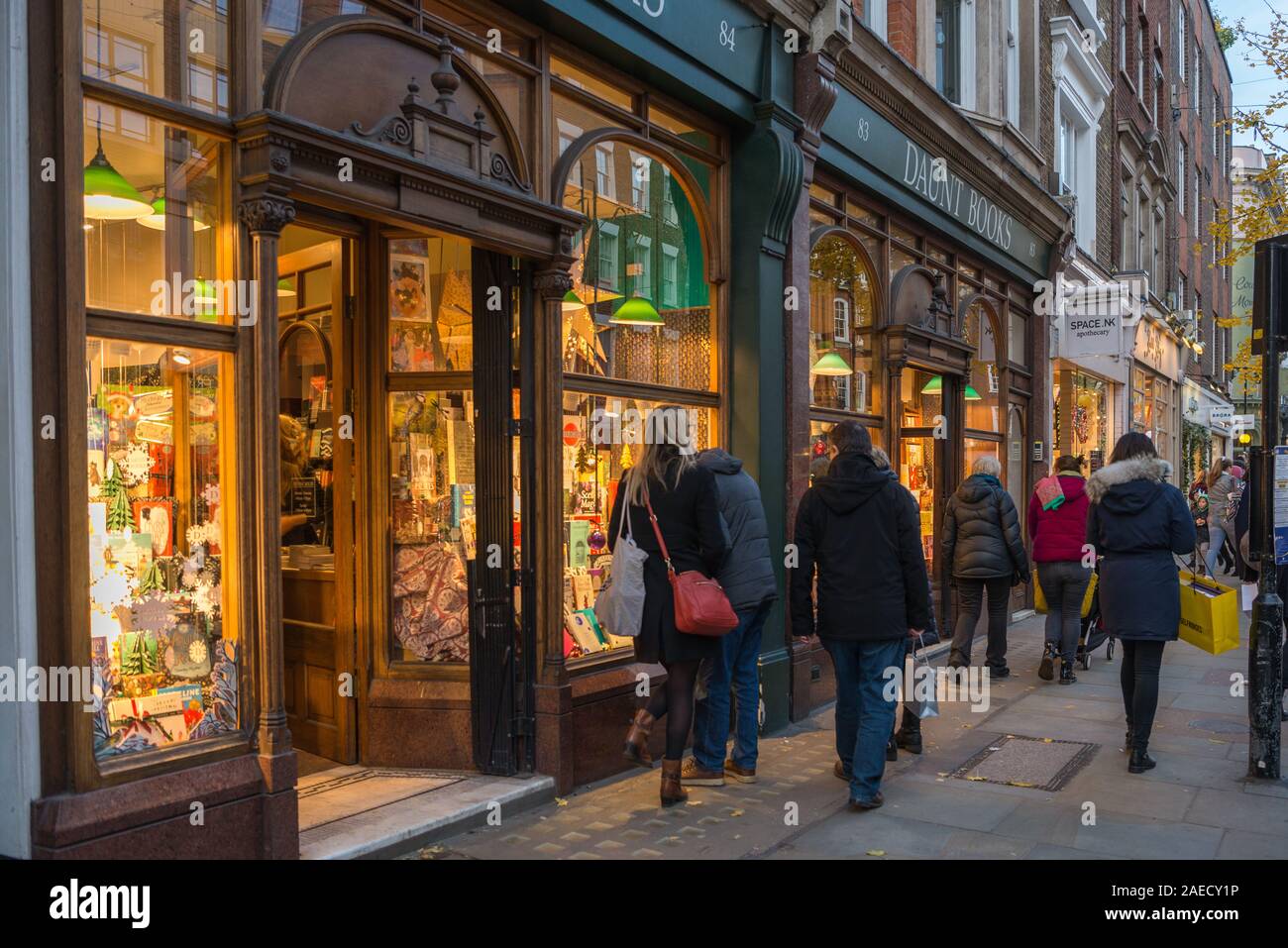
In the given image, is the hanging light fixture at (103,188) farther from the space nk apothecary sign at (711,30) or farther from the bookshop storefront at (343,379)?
the space nk apothecary sign at (711,30)

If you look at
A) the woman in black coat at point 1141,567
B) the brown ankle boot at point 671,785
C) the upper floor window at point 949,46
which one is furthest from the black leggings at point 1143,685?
the upper floor window at point 949,46

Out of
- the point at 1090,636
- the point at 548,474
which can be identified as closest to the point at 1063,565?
the point at 1090,636

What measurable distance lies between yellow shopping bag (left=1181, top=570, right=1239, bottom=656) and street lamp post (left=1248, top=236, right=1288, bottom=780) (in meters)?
0.18

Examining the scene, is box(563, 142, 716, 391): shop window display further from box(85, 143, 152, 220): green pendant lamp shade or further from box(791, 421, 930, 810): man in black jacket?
box(85, 143, 152, 220): green pendant lamp shade

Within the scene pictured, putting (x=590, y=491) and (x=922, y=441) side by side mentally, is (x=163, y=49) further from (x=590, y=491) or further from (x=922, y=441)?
(x=922, y=441)

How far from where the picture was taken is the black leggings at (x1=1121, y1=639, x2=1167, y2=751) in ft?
20.9

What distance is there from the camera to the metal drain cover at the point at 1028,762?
20.5ft

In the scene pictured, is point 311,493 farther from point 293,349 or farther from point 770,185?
point 770,185

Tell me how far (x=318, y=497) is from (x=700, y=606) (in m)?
2.53

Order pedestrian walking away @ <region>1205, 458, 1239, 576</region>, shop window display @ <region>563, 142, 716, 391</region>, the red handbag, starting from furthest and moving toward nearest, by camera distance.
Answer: pedestrian walking away @ <region>1205, 458, 1239, 576</region> < shop window display @ <region>563, 142, 716, 391</region> < the red handbag

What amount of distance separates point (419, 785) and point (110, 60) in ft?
12.2

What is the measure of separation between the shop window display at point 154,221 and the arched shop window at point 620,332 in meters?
2.33

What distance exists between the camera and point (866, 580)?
18.8ft

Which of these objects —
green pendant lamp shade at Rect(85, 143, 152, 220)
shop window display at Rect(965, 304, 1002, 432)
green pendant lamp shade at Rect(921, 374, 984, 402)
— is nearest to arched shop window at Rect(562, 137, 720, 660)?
green pendant lamp shade at Rect(85, 143, 152, 220)
